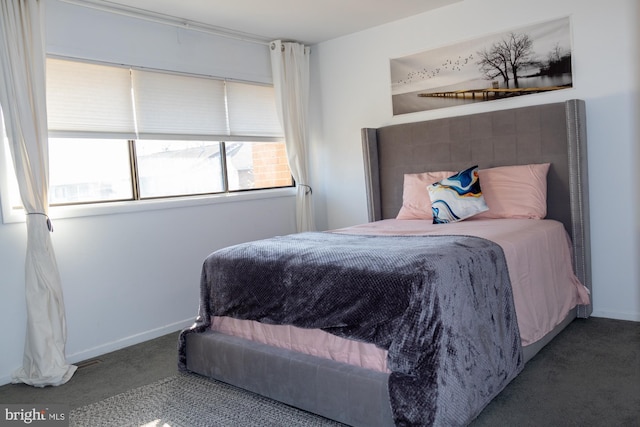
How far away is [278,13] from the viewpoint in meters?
3.98

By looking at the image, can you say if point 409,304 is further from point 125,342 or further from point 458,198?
point 125,342

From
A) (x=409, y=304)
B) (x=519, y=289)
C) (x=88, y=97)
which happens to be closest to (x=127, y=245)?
(x=88, y=97)

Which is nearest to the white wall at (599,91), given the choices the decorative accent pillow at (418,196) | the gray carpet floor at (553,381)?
the gray carpet floor at (553,381)

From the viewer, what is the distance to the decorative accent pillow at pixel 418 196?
4.01 metres

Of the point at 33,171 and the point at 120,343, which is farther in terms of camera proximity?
the point at 120,343

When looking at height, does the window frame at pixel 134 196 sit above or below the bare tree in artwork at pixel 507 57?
below

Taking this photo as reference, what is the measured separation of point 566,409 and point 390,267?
1004 mm

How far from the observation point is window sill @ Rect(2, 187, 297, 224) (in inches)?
129

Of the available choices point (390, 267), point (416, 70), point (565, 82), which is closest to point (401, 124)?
point (416, 70)

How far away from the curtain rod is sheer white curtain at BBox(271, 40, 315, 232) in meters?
0.25

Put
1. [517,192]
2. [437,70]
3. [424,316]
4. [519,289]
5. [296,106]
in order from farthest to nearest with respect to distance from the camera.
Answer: [296,106] → [437,70] → [517,192] → [519,289] → [424,316]

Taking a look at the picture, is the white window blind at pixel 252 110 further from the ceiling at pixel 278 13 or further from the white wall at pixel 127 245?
the ceiling at pixel 278 13

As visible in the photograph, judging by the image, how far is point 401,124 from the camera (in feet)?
14.5

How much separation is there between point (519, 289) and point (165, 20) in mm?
3184
